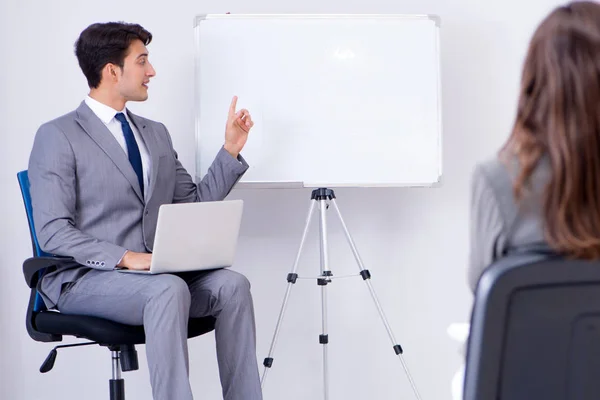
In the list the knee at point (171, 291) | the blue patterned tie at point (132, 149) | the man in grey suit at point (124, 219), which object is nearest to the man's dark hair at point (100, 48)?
the man in grey suit at point (124, 219)

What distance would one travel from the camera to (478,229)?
1.19m

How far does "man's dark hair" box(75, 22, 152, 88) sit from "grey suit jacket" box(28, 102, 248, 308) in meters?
0.16

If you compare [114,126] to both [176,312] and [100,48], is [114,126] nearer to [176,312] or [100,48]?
[100,48]

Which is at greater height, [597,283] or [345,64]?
[345,64]

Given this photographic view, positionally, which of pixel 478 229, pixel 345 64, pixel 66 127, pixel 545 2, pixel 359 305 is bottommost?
pixel 359 305

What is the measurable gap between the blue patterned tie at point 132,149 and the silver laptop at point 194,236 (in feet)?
1.30

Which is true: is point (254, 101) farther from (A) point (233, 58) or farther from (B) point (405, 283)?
(B) point (405, 283)

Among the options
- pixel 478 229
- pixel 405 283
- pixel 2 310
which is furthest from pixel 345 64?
pixel 478 229

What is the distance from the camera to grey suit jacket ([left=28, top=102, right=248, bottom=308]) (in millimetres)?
2602

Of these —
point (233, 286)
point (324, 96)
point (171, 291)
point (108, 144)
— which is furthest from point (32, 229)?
point (324, 96)

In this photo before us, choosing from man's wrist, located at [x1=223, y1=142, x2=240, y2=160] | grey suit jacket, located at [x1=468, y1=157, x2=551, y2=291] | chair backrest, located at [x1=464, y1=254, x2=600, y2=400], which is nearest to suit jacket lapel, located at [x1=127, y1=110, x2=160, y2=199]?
man's wrist, located at [x1=223, y1=142, x2=240, y2=160]

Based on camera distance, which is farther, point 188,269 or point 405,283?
point 405,283

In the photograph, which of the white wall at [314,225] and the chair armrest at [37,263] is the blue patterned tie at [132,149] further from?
the white wall at [314,225]

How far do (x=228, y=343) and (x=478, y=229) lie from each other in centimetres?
159
